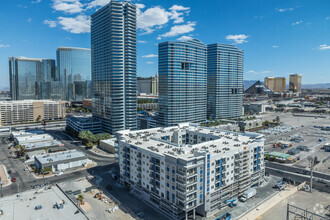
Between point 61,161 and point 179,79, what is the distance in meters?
77.0

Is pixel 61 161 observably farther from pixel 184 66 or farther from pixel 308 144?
pixel 308 144

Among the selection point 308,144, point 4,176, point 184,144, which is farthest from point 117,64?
Result: point 308,144

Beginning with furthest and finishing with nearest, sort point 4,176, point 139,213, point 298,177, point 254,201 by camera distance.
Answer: point 4,176 → point 298,177 → point 254,201 → point 139,213

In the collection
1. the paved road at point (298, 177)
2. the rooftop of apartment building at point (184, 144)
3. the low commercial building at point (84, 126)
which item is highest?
the rooftop of apartment building at point (184, 144)

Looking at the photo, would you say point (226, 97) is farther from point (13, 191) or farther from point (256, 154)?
point (13, 191)

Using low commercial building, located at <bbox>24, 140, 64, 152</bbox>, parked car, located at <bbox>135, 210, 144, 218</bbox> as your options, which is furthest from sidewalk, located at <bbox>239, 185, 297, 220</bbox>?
low commercial building, located at <bbox>24, 140, 64, 152</bbox>

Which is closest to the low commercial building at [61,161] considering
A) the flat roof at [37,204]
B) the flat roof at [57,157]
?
the flat roof at [57,157]

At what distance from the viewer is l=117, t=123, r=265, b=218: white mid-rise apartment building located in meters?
51.8

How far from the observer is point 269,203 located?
200ft

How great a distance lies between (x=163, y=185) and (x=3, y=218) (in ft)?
108

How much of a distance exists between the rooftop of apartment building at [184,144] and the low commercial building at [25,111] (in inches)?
5787

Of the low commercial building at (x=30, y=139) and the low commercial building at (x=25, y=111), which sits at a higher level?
the low commercial building at (x=25, y=111)

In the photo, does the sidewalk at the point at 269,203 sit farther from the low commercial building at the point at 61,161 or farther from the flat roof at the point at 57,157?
the flat roof at the point at 57,157

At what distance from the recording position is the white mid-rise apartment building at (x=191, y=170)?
5175 centimetres
